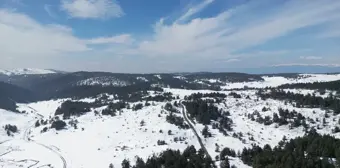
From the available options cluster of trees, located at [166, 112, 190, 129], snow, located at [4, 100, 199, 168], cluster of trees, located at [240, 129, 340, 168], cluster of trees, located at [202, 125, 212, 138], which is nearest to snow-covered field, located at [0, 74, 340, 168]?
snow, located at [4, 100, 199, 168]

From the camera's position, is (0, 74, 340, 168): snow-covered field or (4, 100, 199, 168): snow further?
(0, 74, 340, 168): snow-covered field

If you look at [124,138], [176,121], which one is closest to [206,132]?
[176,121]

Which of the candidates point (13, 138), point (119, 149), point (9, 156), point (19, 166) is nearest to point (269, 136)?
point (119, 149)

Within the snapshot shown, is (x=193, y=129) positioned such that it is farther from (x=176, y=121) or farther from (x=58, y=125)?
(x=58, y=125)

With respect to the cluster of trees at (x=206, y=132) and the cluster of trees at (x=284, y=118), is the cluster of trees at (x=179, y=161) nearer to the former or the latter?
the cluster of trees at (x=206, y=132)

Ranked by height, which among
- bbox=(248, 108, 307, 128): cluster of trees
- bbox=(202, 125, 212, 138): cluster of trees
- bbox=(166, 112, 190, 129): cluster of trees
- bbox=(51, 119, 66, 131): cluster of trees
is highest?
bbox=(248, 108, 307, 128): cluster of trees

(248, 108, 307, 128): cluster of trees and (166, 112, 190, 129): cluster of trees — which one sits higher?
(248, 108, 307, 128): cluster of trees

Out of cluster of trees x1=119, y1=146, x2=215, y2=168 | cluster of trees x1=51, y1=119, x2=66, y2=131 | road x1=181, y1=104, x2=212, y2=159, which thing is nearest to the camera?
cluster of trees x1=119, y1=146, x2=215, y2=168

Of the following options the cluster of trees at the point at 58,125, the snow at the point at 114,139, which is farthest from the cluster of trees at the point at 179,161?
the cluster of trees at the point at 58,125

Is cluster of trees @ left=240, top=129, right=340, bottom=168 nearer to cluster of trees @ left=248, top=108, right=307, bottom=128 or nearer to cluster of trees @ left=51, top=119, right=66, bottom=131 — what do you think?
cluster of trees @ left=248, top=108, right=307, bottom=128
